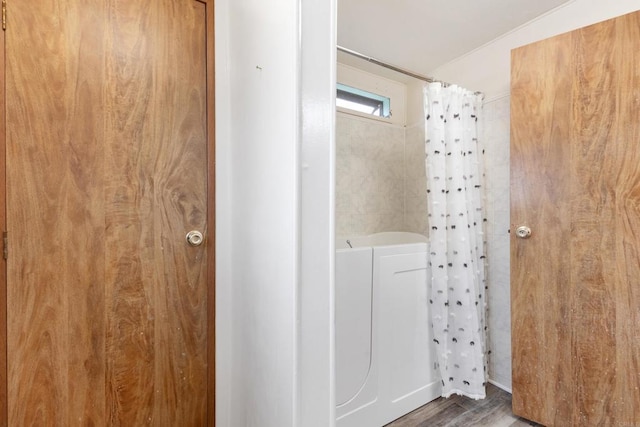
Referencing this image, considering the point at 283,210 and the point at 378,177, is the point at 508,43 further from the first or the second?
the point at 283,210

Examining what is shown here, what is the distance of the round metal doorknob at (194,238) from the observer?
44.2 inches

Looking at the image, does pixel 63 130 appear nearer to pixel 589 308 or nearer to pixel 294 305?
pixel 294 305

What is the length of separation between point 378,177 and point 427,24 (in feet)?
3.53

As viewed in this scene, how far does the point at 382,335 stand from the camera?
4.79ft

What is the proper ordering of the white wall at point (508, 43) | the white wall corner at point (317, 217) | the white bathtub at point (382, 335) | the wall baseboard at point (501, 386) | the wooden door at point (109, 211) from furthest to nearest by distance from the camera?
1. the wall baseboard at point (501, 386)
2. the white wall at point (508, 43)
3. the white bathtub at point (382, 335)
4. the wooden door at point (109, 211)
5. the white wall corner at point (317, 217)

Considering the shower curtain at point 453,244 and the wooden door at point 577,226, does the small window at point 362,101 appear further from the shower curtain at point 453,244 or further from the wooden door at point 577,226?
the wooden door at point 577,226

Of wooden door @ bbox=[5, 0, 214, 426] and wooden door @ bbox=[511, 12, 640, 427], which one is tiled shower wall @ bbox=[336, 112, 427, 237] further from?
wooden door @ bbox=[5, 0, 214, 426]

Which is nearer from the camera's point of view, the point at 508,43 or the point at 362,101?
the point at 508,43

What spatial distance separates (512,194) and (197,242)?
1.58 m

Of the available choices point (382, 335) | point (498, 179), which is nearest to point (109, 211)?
point (382, 335)

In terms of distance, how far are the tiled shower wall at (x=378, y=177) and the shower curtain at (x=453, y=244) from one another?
659mm

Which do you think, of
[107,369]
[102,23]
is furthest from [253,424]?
[102,23]

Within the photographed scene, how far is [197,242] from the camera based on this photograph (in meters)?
1.13

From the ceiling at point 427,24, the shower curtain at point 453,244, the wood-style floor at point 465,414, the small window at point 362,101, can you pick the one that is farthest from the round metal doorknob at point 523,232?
the small window at point 362,101
